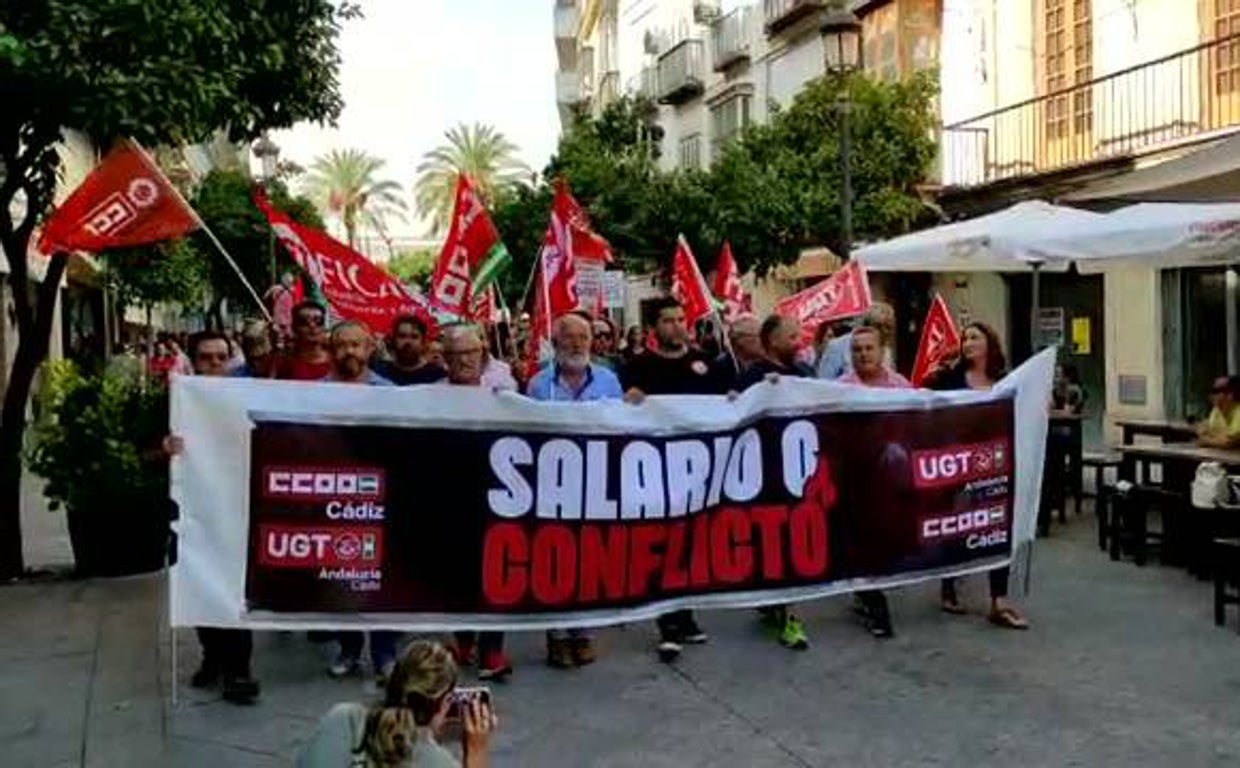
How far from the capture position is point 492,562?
662cm

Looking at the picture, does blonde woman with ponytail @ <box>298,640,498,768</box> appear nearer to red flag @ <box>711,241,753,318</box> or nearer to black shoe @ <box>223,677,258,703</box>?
black shoe @ <box>223,677,258,703</box>

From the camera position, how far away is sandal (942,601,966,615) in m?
8.07

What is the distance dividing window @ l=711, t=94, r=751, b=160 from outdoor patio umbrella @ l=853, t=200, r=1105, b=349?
60.0 feet

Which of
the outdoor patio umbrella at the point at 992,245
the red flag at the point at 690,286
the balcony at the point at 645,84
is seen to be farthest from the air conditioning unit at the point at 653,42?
the outdoor patio umbrella at the point at 992,245

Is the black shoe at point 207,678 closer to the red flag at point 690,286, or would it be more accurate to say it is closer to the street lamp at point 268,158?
the red flag at point 690,286

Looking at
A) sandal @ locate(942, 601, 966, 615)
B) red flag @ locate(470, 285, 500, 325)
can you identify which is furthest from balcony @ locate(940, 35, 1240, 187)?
sandal @ locate(942, 601, 966, 615)

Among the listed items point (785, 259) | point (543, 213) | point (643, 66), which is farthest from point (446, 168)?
point (785, 259)

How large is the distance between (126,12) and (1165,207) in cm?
714

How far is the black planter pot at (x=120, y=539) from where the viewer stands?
9320 mm

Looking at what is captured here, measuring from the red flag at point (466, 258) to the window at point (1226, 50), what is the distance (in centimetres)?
939

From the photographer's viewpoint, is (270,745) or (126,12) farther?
(126,12)

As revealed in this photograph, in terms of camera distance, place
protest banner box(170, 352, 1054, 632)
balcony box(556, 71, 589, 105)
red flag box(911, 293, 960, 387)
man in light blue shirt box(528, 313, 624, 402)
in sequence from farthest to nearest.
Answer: balcony box(556, 71, 589, 105), red flag box(911, 293, 960, 387), man in light blue shirt box(528, 313, 624, 402), protest banner box(170, 352, 1054, 632)

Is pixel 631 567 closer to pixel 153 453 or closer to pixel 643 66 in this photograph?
pixel 153 453

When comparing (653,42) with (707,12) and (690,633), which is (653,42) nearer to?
(707,12)
